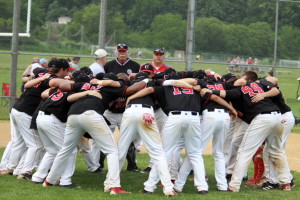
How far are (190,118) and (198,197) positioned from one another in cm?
109

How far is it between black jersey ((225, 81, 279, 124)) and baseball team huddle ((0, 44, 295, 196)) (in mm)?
15

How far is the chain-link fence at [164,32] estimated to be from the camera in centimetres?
1672

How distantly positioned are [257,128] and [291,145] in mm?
5964

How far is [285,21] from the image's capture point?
17.6 meters

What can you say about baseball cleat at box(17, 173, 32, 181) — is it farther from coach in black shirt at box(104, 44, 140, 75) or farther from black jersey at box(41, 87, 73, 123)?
coach in black shirt at box(104, 44, 140, 75)

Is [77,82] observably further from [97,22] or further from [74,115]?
[97,22]

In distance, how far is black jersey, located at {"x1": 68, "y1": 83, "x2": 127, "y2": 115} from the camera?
8.63 meters

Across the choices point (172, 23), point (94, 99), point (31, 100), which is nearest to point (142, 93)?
point (94, 99)

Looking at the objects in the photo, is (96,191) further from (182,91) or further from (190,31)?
(190,31)

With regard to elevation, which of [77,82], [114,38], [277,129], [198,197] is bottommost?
[198,197]

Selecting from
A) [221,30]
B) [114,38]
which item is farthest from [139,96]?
[221,30]

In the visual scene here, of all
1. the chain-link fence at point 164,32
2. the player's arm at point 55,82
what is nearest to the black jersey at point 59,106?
the player's arm at point 55,82

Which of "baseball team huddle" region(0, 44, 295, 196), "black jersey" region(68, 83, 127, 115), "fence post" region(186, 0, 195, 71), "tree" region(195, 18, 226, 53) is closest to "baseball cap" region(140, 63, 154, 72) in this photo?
"baseball team huddle" region(0, 44, 295, 196)

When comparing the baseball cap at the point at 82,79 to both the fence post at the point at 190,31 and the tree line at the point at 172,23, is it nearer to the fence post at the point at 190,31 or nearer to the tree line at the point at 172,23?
the tree line at the point at 172,23
